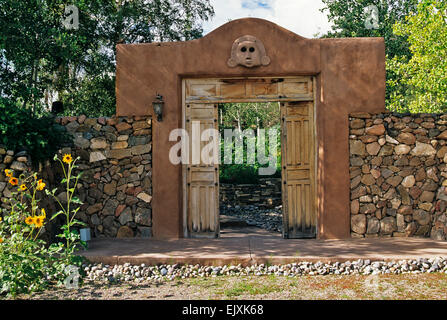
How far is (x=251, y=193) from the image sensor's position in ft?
42.4

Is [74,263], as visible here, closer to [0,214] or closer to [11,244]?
[11,244]

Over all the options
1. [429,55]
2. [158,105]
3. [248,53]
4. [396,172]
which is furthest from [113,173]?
[429,55]

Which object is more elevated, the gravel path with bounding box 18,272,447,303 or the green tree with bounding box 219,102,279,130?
the green tree with bounding box 219,102,279,130

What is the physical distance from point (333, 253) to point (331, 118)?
2409 mm

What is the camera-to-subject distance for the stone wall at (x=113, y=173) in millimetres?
6992

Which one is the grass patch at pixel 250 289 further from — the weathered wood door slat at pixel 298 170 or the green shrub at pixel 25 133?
the green shrub at pixel 25 133

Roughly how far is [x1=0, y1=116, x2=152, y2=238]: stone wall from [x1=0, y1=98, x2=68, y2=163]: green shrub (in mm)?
421

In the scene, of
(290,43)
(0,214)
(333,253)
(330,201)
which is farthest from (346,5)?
(0,214)

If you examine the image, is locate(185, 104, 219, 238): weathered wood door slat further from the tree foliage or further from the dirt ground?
the tree foliage

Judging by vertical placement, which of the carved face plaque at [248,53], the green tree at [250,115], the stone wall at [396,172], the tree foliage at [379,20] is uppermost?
the tree foliage at [379,20]

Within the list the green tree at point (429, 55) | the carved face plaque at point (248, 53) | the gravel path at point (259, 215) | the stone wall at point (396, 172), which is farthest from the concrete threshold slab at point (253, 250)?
the green tree at point (429, 55)

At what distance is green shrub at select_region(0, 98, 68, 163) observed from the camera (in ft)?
19.8

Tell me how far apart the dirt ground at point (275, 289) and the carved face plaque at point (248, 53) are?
3.73m

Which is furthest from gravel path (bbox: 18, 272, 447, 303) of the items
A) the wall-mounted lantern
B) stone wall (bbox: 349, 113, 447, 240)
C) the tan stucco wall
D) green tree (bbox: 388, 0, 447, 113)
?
green tree (bbox: 388, 0, 447, 113)
